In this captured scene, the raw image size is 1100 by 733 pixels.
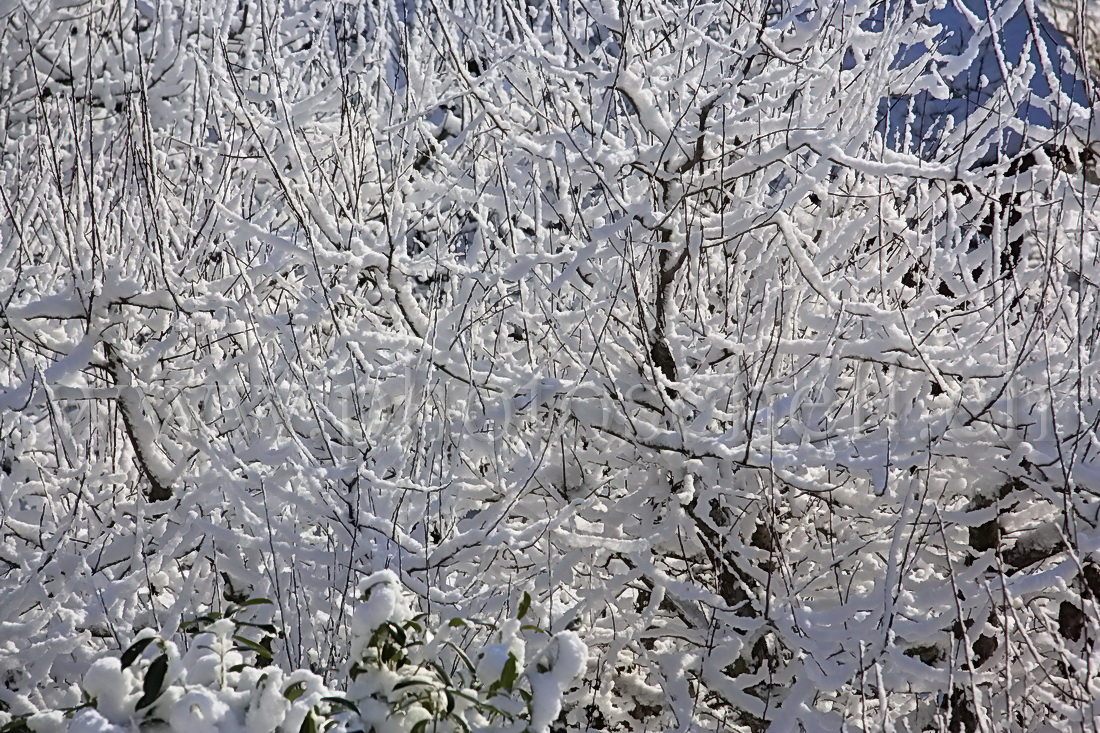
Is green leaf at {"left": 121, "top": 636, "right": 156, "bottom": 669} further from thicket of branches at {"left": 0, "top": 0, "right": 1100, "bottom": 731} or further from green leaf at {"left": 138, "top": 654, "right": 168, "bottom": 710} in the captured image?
thicket of branches at {"left": 0, "top": 0, "right": 1100, "bottom": 731}

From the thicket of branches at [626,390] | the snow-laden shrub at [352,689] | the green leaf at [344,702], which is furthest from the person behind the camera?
the thicket of branches at [626,390]

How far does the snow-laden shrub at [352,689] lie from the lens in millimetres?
1589

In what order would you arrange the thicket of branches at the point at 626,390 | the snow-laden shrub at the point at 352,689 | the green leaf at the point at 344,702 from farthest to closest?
the thicket of branches at the point at 626,390
the green leaf at the point at 344,702
the snow-laden shrub at the point at 352,689

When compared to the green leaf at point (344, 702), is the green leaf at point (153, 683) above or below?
above

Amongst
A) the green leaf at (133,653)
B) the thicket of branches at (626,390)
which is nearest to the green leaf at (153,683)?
the green leaf at (133,653)

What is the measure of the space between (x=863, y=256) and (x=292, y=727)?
10.3 ft

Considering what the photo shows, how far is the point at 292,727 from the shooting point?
1.62 m

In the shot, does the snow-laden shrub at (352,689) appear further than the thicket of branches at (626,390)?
No

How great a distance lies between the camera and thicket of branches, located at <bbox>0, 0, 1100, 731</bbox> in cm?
302

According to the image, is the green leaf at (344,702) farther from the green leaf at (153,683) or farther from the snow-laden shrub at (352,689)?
the green leaf at (153,683)

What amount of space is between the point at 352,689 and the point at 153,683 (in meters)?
0.38

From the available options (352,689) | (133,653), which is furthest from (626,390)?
(133,653)

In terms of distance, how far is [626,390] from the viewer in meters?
3.53

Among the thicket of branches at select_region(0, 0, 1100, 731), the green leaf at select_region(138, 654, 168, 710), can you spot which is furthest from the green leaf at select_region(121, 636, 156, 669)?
the thicket of branches at select_region(0, 0, 1100, 731)
